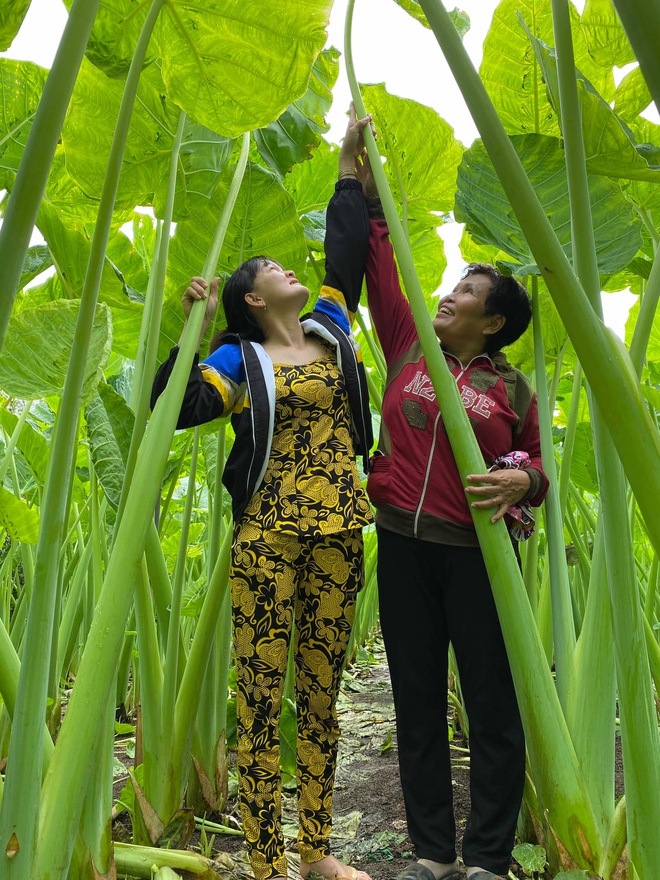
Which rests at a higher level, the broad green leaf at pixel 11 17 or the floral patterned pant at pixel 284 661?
the broad green leaf at pixel 11 17

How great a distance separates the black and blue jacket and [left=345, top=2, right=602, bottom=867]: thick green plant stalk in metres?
0.34

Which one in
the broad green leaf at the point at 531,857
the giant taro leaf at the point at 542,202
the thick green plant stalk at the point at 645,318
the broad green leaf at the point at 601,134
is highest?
the giant taro leaf at the point at 542,202

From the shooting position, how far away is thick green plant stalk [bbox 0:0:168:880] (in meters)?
0.79

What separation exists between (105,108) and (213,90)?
440mm

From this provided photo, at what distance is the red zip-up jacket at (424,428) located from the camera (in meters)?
1.31

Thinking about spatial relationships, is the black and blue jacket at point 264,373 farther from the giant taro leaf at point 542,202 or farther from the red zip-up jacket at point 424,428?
the giant taro leaf at point 542,202

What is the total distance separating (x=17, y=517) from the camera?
151cm

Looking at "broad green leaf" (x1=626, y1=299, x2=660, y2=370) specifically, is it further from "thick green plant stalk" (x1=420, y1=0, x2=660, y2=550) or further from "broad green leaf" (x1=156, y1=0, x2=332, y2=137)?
"thick green plant stalk" (x1=420, y1=0, x2=660, y2=550)

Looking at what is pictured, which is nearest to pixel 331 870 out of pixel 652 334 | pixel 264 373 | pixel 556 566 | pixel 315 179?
pixel 556 566

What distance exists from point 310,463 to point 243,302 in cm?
36

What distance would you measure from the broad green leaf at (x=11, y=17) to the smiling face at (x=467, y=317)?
2.88ft

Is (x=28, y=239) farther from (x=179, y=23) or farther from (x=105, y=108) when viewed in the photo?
(x=105, y=108)

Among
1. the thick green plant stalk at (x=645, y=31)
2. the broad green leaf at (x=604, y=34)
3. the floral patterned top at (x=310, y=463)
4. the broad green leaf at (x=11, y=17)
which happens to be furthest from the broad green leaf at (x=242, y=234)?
the thick green plant stalk at (x=645, y=31)

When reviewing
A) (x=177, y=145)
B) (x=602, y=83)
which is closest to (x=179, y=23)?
(x=177, y=145)
